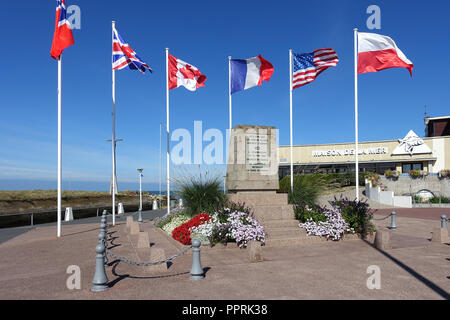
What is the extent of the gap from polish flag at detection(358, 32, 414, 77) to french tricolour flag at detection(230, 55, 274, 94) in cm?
433

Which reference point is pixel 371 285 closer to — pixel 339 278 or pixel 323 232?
pixel 339 278

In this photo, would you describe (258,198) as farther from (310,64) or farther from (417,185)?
(417,185)

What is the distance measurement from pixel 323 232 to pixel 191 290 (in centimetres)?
663

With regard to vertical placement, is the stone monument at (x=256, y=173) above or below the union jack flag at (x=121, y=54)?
below

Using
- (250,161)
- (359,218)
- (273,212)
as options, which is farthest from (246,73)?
(359,218)

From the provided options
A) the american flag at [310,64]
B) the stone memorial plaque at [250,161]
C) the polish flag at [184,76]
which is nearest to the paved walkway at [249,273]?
the stone memorial plaque at [250,161]

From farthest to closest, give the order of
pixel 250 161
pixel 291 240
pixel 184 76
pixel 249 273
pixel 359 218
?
pixel 184 76, pixel 250 161, pixel 359 218, pixel 291 240, pixel 249 273

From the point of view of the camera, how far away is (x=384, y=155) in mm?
41469

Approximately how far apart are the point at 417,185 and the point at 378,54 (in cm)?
2581

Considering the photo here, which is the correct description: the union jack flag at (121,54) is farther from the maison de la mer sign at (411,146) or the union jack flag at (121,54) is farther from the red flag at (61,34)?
the maison de la mer sign at (411,146)

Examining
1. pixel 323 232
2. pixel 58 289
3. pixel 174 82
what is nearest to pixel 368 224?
pixel 323 232

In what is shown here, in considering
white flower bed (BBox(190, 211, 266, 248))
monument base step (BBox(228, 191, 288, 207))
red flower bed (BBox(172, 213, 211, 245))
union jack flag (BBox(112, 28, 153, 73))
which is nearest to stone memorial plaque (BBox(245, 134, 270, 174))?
monument base step (BBox(228, 191, 288, 207))

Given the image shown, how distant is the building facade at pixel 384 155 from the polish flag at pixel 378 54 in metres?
21.7

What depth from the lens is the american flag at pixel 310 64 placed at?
14.6 m
